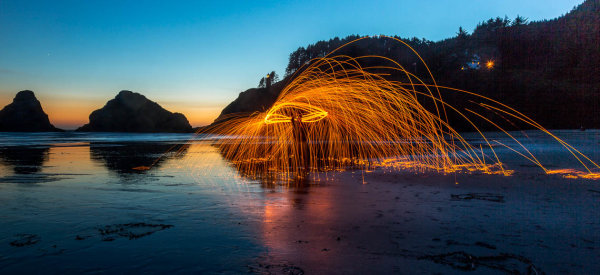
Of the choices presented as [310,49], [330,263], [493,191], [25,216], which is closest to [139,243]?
[330,263]

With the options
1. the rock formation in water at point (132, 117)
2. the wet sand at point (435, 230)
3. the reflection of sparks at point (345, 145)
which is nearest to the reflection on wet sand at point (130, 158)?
the reflection of sparks at point (345, 145)

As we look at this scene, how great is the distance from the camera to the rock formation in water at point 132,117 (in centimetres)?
16875

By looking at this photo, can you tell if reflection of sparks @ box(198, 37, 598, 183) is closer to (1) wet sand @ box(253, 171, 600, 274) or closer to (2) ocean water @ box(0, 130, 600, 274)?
(1) wet sand @ box(253, 171, 600, 274)

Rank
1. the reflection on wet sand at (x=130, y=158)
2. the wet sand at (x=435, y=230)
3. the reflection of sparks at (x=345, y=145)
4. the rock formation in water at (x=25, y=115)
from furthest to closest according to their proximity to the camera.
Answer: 1. the rock formation in water at (x=25, y=115)
2. the reflection on wet sand at (x=130, y=158)
3. the reflection of sparks at (x=345, y=145)
4. the wet sand at (x=435, y=230)

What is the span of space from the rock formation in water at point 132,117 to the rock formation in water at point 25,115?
19.9 metres

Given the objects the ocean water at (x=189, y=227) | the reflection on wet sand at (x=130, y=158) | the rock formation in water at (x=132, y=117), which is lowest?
the ocean water at (x=189, y=227)

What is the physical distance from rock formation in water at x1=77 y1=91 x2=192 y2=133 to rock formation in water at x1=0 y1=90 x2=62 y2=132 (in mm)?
19949

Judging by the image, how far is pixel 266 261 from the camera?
4188 mm

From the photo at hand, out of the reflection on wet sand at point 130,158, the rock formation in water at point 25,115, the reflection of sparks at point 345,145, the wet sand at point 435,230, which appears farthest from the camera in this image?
the rock formation in water at point 25,115

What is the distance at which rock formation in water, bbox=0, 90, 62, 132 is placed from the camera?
156m

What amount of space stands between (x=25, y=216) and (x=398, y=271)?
6072 mm

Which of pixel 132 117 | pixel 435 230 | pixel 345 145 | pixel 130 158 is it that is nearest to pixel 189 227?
pixel 435 230

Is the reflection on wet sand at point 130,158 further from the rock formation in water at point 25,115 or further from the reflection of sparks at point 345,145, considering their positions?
the rock formation in water at point 25,115

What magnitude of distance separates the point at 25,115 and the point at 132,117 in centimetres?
4235
